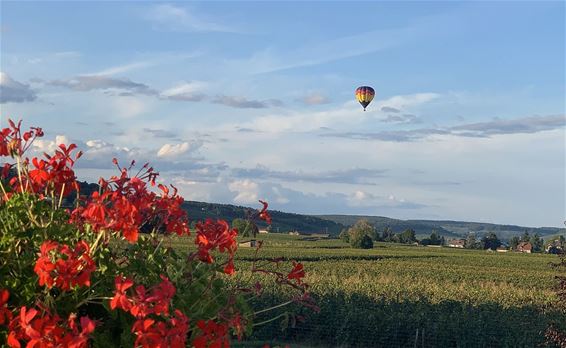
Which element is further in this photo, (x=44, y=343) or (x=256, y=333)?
(x=256, y=333)

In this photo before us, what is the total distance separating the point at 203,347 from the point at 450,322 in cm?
1855

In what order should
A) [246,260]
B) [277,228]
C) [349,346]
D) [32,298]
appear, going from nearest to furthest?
[32,298] → [349,346] → [246,260] → [277,228]

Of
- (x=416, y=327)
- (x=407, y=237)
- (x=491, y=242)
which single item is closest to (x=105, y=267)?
(x=416, y=327)

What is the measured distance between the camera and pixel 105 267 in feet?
8.63

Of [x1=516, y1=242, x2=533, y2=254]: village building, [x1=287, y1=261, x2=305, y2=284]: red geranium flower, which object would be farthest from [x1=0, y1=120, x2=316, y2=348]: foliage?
[x1=516, y1=242, x2=533, y2=254]: village building

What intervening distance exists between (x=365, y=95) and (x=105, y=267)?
1677 inches

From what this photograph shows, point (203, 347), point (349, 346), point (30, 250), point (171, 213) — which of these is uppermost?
point (171, 213)

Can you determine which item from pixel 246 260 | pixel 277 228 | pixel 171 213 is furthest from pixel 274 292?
pixel 277 228

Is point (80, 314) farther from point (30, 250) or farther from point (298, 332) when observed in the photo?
point (298, 332)

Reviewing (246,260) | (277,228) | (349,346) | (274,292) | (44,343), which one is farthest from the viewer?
(277,228)

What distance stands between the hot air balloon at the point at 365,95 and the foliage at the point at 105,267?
1648 inches

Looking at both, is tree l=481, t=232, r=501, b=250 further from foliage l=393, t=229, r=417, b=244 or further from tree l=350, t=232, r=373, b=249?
tree l=350, t=232, r=373, b=249

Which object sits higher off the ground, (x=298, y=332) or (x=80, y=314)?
(x=80, y=314)

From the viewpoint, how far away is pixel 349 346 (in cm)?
2089
